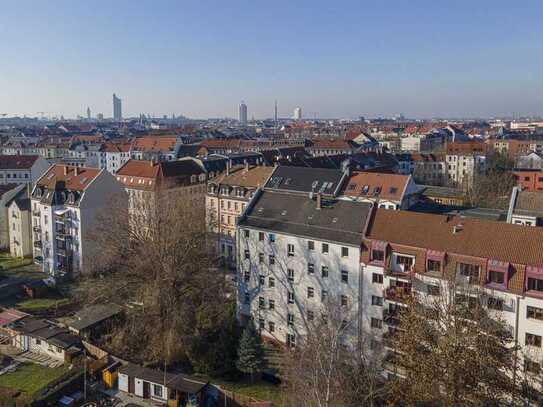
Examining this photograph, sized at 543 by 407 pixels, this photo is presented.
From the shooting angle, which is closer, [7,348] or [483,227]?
[483,227]

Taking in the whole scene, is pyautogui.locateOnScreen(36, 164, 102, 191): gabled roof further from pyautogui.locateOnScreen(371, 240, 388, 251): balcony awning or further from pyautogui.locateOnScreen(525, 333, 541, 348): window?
pyautogui.locateOnScreen(525, 333, 541, 348): window

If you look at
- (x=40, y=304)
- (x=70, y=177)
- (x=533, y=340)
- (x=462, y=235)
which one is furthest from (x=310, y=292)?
(x=70, y=177)

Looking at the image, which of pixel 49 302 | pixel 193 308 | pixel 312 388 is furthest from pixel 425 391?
pixel 49 302

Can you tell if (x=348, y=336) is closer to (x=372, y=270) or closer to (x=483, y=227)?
(x=372, y=270)

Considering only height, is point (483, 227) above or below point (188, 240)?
above

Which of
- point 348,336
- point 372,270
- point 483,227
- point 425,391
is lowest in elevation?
point 348,336

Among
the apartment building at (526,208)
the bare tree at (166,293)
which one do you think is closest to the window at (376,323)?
the bare tree at (166,293)

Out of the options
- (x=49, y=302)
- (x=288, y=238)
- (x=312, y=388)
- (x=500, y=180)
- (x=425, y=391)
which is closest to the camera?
(x=425, y=391)

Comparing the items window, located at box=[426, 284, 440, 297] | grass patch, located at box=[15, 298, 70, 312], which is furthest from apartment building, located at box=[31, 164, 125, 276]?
window, located at box=[426, 284, 440, 297]

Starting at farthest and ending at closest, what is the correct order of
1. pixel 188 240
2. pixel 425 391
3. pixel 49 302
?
pixel 49 302 < pixel 188 240 < pixel 425 391
